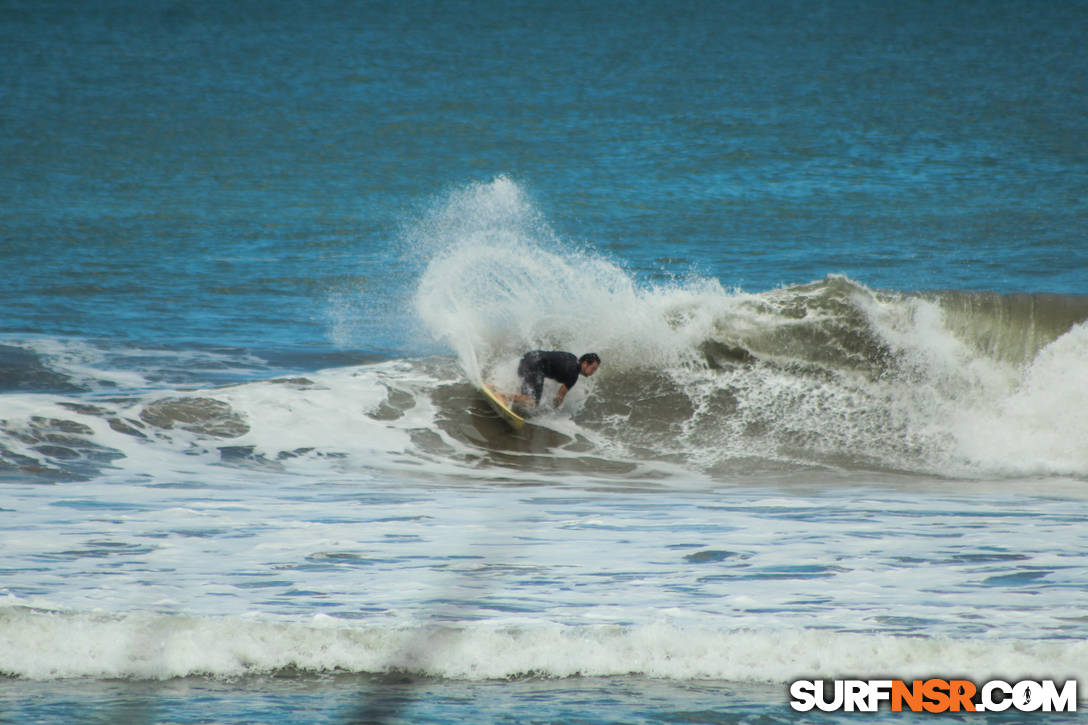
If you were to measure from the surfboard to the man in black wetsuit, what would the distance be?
0.27 meters

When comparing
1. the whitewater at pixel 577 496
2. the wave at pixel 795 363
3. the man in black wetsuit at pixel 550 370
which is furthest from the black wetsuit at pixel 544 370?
the wave at pixel 795 363

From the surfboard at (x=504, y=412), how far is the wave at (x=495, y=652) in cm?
589

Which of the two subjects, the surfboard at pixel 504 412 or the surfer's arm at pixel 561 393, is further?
the surfer's arm at pixel 561 393

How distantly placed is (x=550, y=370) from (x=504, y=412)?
622mm

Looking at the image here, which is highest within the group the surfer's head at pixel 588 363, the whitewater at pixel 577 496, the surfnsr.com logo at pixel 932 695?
the surfer's head at pixel 588 363

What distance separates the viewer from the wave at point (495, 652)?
4539 millimetres

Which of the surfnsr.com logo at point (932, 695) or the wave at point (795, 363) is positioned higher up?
the wave at point (795, 363)

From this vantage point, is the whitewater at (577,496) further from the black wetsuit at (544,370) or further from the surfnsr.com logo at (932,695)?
the black wetsuit at (544,370)

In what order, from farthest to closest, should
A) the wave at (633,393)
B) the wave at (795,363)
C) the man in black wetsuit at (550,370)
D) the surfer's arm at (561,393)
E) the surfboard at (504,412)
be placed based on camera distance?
1. the surfer's arm at (561,393)
2. the man in black wetsuit at (550,370)
3. the surfboard at (504,412)
4. the wave at (795,363)
5. the wave at (633,393)

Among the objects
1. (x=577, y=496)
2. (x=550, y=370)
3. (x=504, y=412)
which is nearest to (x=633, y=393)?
(x=550, y=370)

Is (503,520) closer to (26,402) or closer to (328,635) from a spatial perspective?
(328,635)

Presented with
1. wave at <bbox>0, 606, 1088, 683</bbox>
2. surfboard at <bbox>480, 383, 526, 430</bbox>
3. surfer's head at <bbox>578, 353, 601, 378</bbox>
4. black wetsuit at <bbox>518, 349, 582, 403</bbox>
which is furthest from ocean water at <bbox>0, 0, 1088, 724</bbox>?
surfer's head at <bbox>578, 353, 601, 378</bbox>

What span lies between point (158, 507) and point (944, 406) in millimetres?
7459

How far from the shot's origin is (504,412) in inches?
425
